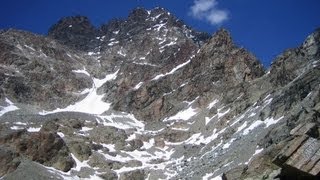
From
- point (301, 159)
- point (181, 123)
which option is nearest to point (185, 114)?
point (181, 123)

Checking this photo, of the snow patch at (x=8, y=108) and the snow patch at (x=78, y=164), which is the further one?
the snow patch at (x=8, y=108)

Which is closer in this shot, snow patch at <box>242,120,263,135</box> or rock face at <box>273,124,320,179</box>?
rock face at <box>273,124,320,179</box>

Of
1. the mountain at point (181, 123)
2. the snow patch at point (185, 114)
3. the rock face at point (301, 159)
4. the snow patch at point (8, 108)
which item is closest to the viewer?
the rock face at point (301, 159)

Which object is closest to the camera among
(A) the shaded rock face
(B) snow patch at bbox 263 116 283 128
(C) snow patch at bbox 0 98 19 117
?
(B) snow patch at bbox 263 116 283 128

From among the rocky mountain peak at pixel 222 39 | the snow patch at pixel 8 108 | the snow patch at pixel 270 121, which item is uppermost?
the rocky mountain peak at pixel 222 39

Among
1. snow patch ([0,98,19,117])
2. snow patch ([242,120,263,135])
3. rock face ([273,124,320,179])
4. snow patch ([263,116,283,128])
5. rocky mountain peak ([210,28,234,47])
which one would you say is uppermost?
rocky mountain peak ([210,28,234,47])

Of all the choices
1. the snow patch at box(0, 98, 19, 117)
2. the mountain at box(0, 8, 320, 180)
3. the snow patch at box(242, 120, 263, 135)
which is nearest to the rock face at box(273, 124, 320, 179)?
the mountain at box(0, 8, 320, 180)

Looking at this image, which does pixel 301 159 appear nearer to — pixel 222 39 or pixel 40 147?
pixel 40 147

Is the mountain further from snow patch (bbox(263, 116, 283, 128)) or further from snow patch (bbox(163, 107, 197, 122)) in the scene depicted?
snow patch (bbox(263, 116, 283, 128))

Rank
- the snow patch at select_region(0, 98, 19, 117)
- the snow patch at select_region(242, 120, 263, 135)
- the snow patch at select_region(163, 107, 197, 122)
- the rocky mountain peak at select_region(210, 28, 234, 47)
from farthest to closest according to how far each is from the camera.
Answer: the rocky mountain peak at select_region(210, 28, 234, 47)
the snow patch at select_region(0, 98, 19, 117)
the snow patch at select_region(163, 107, 197, 122)
the snow patch at select_region(242, 120, 263, 135)

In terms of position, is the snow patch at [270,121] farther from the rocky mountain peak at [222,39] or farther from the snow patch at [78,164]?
the rocky mountain peak at [222,39]

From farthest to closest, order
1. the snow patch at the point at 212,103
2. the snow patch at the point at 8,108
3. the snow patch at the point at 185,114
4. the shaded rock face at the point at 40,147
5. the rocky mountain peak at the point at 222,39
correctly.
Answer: the rocky mountain peak at the point at 222,39, the snow patch at the point at 8,108, the snow patch at the point at 185,114, the snow patch at the point at 212,103, the shaded rock face at the point at 40,147

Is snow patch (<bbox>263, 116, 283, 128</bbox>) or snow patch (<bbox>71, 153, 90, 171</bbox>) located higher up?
snow patch (<bbox>71, 153, 90, 171</bbox>)

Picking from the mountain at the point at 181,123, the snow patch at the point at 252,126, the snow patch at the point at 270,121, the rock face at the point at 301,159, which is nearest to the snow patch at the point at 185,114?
the mountain at the point at 181,123
